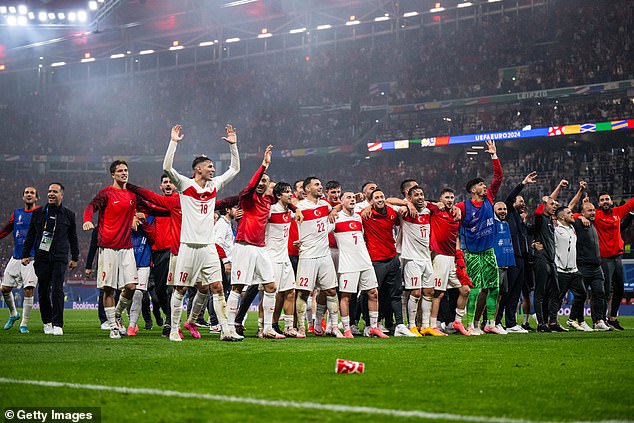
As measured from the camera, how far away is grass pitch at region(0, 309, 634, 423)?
15.2ft

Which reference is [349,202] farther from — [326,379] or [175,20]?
[175,20]

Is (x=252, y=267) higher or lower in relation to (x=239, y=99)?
lower

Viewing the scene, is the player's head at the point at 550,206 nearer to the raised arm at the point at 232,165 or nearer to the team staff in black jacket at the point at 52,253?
the raised arm at the point at 232,165

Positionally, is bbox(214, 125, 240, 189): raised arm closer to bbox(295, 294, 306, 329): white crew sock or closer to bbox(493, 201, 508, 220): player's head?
bbox(295, 294, 306, 329): white crew sock

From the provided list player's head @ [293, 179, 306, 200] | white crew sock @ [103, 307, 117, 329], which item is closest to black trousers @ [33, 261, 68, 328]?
white crew sock @ [103, 307, 117, 329]

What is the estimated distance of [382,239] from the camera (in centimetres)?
1241

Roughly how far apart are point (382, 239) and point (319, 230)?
3.75ft

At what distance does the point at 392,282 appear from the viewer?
12555mm

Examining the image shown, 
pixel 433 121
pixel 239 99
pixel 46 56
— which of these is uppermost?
pixel 46 56

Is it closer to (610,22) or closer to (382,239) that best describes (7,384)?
(382,239)

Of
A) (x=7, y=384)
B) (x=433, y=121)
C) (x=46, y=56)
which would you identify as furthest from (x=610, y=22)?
(x=7, y=384)

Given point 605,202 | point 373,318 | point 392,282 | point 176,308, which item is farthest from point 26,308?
point 605,202

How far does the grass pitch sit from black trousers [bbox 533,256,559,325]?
11.5ft

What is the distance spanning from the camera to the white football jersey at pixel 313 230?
39.1 feet
